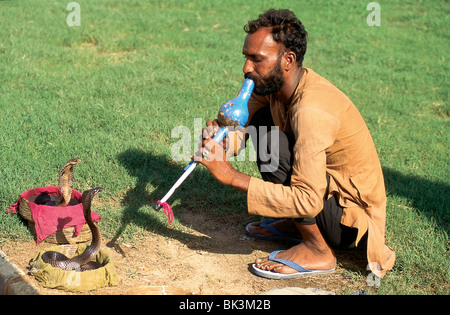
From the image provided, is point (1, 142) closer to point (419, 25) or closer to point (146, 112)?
point (146, 112)

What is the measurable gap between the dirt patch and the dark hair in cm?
154

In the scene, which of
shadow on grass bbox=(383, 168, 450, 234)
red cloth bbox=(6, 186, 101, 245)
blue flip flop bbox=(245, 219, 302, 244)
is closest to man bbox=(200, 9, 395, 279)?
blue flip flop bbox=(245, 219, 302, 244)

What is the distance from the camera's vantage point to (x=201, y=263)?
3895 mm

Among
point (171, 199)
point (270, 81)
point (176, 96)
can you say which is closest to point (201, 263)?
point (171, 199)

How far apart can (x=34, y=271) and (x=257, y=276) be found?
1.46 meters

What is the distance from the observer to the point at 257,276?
148 inches

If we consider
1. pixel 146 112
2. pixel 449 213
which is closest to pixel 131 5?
A: pixel 146 112

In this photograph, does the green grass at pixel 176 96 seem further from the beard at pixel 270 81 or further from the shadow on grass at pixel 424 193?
the beard at pixel 270 81

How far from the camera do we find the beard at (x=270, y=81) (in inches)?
135

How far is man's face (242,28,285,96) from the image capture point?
3381 mm

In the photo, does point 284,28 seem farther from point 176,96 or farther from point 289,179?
point 176,96

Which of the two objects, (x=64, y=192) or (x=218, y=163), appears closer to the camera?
(x=218, y=163)

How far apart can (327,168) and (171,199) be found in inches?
63.1

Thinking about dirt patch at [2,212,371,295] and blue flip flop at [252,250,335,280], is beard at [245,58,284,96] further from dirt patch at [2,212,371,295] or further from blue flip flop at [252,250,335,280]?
dirt patch at [2,212,371,295]
